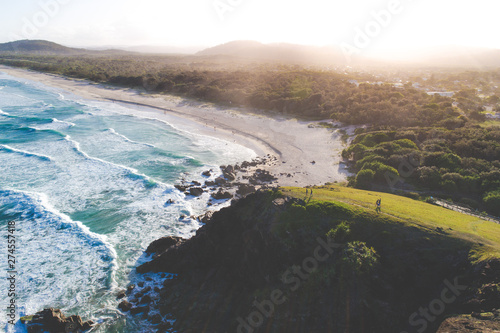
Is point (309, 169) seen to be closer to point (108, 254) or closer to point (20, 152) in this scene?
point (108, 254)

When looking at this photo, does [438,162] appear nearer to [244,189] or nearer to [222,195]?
[244,189]

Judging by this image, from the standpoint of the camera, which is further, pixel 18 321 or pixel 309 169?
pixel 309 169

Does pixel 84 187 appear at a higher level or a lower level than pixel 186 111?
lower

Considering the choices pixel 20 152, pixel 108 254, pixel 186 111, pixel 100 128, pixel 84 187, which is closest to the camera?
pixel 108 254

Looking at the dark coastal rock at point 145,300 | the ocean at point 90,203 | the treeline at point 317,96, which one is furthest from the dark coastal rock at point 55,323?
the treeline at point 317,96

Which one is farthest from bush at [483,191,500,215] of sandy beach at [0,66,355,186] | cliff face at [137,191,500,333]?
cliff face at [137,191,500,333]

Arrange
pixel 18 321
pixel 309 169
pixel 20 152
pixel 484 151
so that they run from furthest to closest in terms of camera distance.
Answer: pixel 20 152 → pixel 309 169 → pixel 484 151 → pixel 18 321

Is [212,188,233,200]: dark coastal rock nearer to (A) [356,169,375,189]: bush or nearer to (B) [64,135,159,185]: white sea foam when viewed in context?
(B) [64,135,159,185]: white sea foam

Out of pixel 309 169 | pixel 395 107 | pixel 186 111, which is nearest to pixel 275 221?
pixel 309 169
